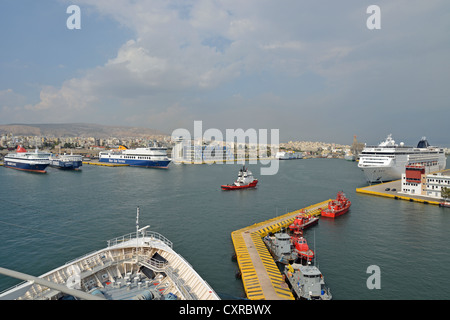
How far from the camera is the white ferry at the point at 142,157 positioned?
265 ft

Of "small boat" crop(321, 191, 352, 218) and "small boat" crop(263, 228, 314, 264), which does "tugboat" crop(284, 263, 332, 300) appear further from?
"small boat" crop(321, 191, 352, 218)

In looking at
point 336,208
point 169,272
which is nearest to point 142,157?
point 336,208

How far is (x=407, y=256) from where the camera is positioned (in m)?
18.7

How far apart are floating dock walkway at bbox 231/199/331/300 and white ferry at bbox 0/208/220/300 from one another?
142 inches

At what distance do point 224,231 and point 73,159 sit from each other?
6615 cm

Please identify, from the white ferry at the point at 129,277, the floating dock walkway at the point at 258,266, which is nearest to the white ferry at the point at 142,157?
the floating dock walkway at the point at 258,266

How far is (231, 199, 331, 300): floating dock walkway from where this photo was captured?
12.8 m

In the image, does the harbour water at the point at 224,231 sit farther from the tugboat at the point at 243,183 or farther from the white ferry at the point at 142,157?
the white ferry at the point at 142,157

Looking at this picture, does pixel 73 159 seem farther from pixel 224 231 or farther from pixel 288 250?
pixel 288 250

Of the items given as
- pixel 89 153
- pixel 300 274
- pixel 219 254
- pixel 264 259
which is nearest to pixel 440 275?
pixel 300 274

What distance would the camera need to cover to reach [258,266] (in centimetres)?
1555

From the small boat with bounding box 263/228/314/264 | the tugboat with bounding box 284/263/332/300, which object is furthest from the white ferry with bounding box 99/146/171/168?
the tugboat with bounding box 284/263/332/300
